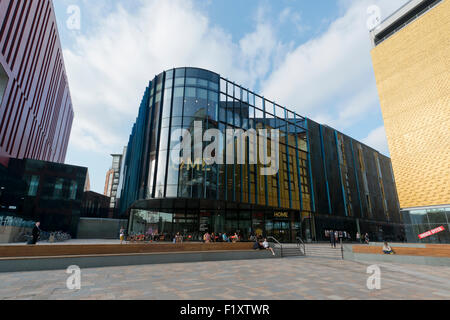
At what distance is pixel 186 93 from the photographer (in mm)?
24422

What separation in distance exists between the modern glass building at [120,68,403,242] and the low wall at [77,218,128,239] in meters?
9.61

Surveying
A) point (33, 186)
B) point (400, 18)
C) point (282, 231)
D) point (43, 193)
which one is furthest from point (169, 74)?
point (400, 18)

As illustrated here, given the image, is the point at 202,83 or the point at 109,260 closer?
the point at 109,260

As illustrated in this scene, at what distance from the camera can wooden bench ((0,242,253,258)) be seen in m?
8.94

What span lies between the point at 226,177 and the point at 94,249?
49.3 ft

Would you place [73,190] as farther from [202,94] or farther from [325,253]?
[325,253]

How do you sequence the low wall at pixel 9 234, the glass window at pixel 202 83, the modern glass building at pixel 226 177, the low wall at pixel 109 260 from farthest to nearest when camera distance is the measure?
the glass window at pixel 202 83 < the modern glass building at pixel 226 177 < the low wall at pixel 9 234 < the low wall at pixel 109 260

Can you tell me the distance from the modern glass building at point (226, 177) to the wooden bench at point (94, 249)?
804 centimetres

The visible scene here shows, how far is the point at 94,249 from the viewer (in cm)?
1060

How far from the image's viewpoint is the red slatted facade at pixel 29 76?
1181 inches

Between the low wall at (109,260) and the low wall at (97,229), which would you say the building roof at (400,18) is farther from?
the low wall at (97,229)

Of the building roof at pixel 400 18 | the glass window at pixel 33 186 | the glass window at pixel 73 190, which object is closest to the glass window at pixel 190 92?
the glass window at pixel 73 190

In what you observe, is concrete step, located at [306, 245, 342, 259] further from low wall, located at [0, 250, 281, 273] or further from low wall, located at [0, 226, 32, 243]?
low wall, located at [0, 226, 32, 243]

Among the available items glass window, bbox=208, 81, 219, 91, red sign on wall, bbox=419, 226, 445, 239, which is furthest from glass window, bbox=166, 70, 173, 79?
red sign on wall, bbox=419, 226, 445, 239
